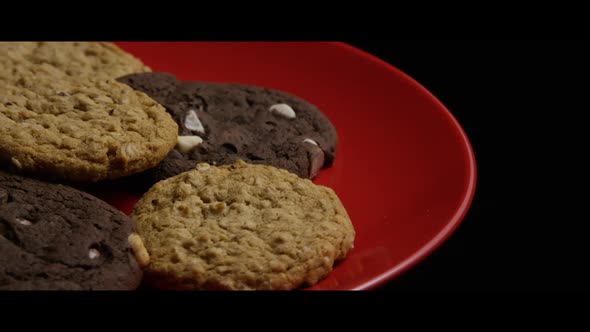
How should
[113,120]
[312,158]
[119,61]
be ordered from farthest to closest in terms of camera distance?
[119,61]
[312,158]
[113,120]

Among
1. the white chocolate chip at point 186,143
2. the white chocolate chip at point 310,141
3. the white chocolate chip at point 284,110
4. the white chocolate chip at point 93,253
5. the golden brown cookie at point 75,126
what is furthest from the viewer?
the white chocolate chip at point 284,110

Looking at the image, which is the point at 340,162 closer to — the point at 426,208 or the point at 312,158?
the point at 312,158

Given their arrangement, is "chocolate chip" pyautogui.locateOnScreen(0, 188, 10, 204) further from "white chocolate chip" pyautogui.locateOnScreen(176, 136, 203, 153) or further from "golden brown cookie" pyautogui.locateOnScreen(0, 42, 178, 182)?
"white chocolate chip" pyautogui.locateOnScreen(176, 136, 203, 153)

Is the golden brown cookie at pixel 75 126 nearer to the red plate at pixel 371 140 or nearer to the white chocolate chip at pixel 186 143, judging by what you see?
the white chocolate chip at pixel 186 143

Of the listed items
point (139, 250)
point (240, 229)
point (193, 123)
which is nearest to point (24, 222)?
point (139, 250)

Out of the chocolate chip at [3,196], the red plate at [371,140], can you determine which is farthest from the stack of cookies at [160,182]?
the red plate at [371,140]

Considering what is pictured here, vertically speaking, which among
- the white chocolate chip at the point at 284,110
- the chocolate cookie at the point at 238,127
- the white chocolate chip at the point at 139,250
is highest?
the white chocolate chip at the point at 284,110

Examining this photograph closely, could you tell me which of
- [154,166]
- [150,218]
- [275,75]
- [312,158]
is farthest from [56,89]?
[275,75]
